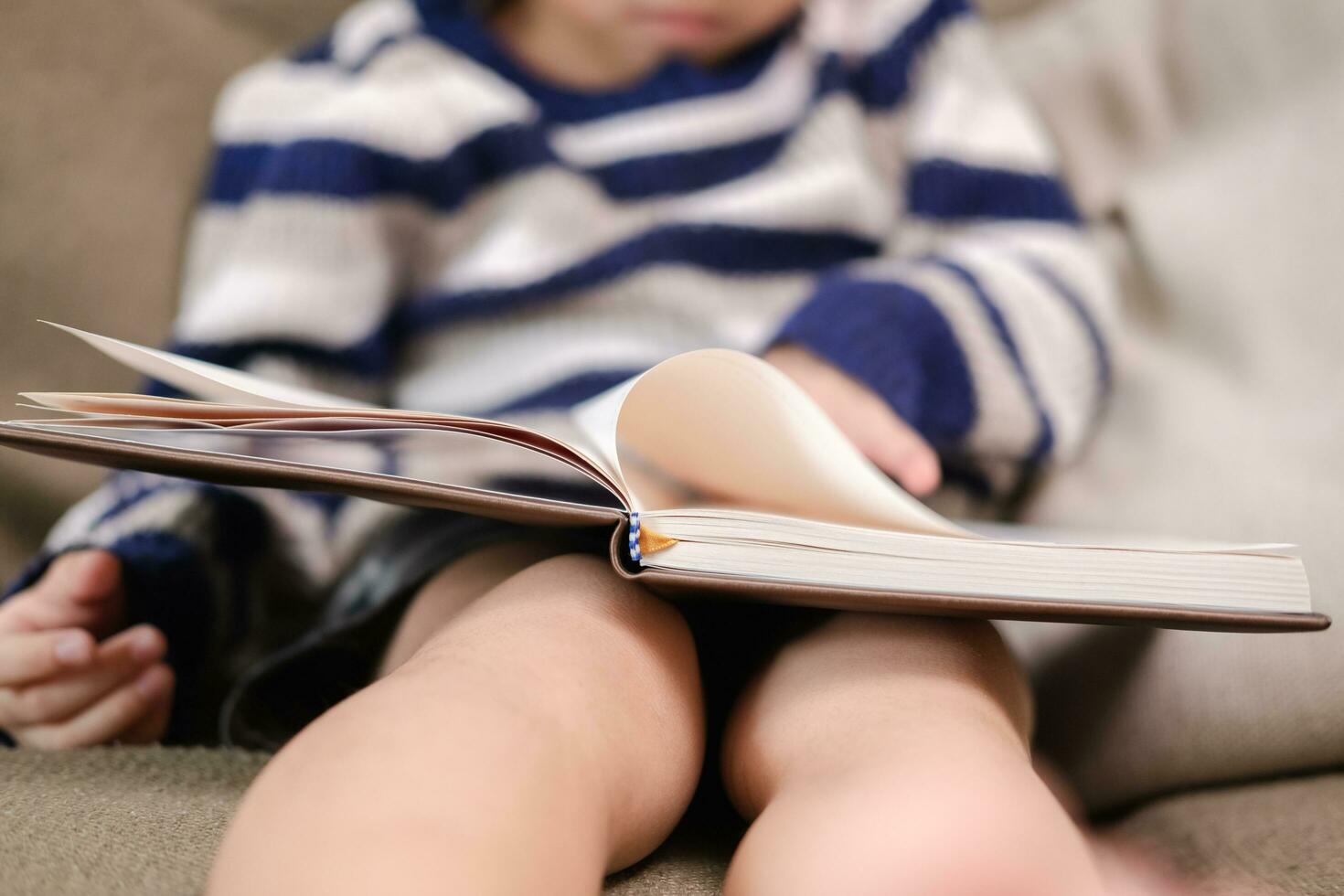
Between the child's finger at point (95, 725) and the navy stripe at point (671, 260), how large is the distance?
0.31 m

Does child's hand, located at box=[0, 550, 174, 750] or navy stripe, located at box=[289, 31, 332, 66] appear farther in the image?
navy stripe, located at box=[289, 31, 332, 66]

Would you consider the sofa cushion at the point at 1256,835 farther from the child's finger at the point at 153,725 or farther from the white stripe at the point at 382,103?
the white stripe at the point at 382,103

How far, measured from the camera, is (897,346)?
1.97 feet

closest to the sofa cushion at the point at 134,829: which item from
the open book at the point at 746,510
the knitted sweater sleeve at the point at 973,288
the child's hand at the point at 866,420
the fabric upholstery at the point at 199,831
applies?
the fabric upholstery at the point at 199,831

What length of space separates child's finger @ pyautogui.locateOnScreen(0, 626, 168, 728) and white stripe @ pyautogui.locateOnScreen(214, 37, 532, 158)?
36 centimetres

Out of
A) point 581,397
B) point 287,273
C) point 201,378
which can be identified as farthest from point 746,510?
point 287,273

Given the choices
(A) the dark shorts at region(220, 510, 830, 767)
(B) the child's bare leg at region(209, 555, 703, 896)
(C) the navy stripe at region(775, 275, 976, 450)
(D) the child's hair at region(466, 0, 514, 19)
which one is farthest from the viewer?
(D) the child's hair at region(466, 0, 514, 19)

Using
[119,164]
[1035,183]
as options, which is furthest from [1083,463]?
[119,164]

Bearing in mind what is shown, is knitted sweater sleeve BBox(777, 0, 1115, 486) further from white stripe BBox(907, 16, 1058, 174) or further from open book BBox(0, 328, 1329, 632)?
open book BBox(0, 328, 1329, 632)

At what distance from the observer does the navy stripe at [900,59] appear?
2.54 ft

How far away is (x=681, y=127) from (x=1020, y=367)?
310 mm

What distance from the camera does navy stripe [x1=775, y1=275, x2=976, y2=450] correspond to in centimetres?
59

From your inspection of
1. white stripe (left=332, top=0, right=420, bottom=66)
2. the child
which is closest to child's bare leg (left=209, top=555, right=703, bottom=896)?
the child

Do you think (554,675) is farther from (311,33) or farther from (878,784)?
(311,33)
